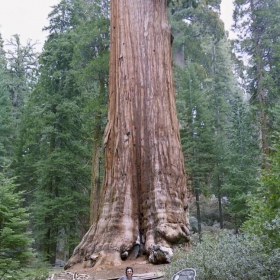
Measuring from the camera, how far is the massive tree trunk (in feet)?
19.4

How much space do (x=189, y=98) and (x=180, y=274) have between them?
2028cm

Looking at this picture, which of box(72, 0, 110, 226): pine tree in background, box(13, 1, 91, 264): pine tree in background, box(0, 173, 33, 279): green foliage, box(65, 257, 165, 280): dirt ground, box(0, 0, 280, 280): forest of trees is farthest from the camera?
box(13, 1, 91, 264): pine tree in background

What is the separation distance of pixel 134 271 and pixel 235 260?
7.05ft

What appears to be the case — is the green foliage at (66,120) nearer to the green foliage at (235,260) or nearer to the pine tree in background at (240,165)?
the pine tree in background at (240,165)

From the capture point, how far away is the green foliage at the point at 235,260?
3.14 metres

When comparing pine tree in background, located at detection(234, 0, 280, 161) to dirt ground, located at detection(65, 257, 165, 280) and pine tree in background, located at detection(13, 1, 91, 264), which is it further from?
dirt ground, located at detection(65, 257, 165, 280)

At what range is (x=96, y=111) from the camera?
45.2 ft

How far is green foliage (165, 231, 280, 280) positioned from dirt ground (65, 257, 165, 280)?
0.80 m

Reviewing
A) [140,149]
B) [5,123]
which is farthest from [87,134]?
[140,149]

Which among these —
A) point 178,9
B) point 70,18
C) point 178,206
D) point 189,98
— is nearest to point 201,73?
point 178,9

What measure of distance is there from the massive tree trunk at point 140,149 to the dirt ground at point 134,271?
16cm

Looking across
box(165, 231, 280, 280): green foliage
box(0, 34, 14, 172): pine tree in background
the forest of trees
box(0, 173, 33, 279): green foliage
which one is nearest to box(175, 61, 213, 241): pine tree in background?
the forest of trees

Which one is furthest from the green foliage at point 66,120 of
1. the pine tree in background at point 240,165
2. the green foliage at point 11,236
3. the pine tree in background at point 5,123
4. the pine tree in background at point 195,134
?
the pine tree in background at point 240,165

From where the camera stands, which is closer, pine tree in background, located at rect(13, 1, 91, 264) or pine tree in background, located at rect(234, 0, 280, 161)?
pine tree in background, located at rect(13, 1, 91, 264)
